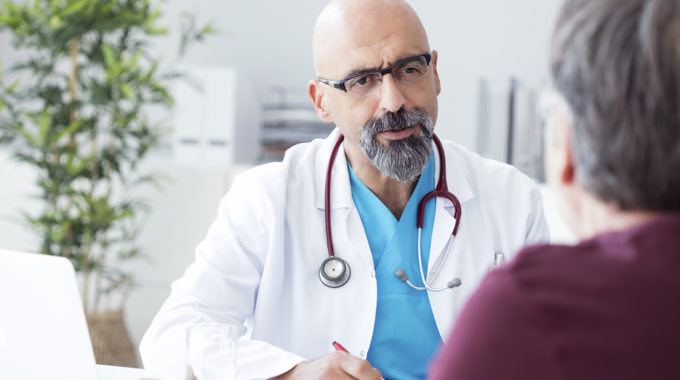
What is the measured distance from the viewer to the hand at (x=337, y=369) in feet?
3.67

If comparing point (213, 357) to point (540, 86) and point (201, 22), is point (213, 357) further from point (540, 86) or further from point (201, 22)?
point (201, 22)

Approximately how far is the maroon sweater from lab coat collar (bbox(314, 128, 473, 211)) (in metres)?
0.95

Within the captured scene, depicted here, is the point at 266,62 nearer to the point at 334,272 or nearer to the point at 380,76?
the point at 380,76

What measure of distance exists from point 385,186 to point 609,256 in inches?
39.6

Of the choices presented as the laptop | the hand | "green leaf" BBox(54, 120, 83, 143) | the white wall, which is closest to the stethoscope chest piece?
the hand

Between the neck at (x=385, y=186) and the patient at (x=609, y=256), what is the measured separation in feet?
3.10

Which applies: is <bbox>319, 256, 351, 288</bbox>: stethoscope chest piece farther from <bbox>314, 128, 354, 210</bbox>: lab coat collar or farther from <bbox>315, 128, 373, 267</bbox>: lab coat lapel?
<bbox>314, 128, 354, 210</bbox>: lab coat collar

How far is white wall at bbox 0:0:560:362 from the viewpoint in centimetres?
331

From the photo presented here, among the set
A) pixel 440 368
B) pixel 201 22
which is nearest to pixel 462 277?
pixel 440 368

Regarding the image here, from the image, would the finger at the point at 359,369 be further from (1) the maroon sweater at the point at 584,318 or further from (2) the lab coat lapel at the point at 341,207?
(1) the maroon sweater at the point at 584,318

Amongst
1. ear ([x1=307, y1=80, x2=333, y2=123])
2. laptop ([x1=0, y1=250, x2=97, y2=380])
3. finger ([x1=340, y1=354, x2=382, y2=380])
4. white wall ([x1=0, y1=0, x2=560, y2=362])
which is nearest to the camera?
laptop ([x1=0, y1=250, x2=97, y2=380])

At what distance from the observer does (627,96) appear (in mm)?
575

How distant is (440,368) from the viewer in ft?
1.94

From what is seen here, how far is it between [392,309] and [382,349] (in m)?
0.08
